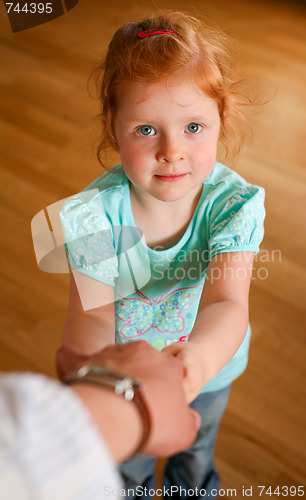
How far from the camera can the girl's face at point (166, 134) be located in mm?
700

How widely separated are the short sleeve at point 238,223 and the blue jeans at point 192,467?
331 mm

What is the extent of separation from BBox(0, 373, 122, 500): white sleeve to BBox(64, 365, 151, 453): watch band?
6 cm

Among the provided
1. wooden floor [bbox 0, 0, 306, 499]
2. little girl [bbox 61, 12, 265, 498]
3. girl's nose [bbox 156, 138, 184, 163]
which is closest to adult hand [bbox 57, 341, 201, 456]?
little girl [bbox 61, 12, 265, 498]

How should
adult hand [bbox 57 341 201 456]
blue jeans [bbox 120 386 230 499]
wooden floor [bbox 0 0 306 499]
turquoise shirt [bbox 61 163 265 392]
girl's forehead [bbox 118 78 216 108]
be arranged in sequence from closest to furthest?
adult hand [bbox 57 341 201 456], girl's forehead [bbox 118 78 216 108], turquoise shirt [bbox 61 163 265 392], blue jeans [bbox 120 386 230 499], wooden floor [bbox 0 0 306 499]

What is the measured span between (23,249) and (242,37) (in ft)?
4.69

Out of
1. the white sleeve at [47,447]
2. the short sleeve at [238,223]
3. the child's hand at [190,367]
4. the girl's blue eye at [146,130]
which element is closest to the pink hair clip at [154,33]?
the girl's blue eye at [146,130]

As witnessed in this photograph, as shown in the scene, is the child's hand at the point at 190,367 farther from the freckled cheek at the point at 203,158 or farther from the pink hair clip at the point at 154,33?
the pink hair clip at the point at 154,33

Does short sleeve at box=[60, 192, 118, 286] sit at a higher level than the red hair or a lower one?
lower

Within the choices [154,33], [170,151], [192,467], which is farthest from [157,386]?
[192,467]

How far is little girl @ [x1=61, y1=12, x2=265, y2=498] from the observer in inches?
27.8

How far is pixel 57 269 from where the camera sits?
1.42 m

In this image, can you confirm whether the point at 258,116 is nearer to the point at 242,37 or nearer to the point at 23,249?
the point at 242,37

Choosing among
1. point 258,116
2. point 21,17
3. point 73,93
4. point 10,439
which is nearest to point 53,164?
point 73,93

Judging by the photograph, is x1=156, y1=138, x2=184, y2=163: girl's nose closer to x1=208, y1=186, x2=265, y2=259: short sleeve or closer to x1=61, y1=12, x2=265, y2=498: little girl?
x1=61, y1=12, x2=265, y2=498: little girl
